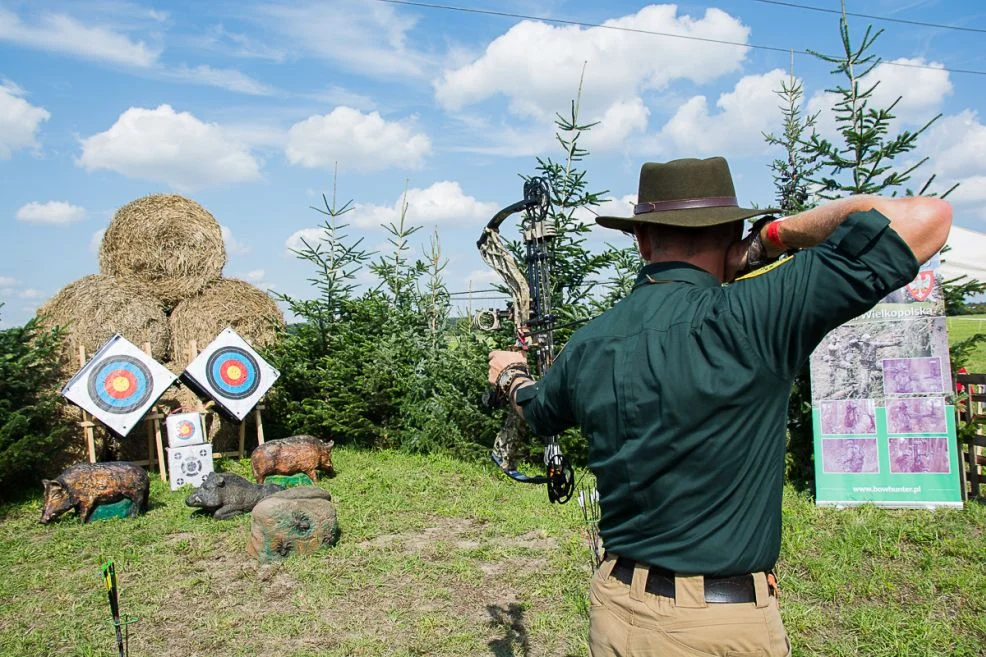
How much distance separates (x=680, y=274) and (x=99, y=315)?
8.37 metres

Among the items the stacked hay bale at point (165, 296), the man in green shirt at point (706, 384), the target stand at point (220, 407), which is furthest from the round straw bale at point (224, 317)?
the man in green shirt at point (706, 384)

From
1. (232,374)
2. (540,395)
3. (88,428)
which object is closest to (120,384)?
(88,428)

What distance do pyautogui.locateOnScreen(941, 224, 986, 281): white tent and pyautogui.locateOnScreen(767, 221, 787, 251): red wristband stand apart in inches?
320

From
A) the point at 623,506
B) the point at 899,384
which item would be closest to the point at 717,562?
the point at 623,506

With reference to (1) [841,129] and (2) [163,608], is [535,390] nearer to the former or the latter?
(2) [163,608]

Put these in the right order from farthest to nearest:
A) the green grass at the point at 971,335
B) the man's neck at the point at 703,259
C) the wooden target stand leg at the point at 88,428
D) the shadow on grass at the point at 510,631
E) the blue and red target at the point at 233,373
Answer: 1. the green grass at the point at 971,335
2. the blue and red target at the point at 233,373
3. the wooden target stand leg at the point at 88,428
4. the shadow on grass at the point at 510,631
5. the man's neck at the point at 703,259

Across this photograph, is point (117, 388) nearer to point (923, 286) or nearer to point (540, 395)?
point (540, 395)

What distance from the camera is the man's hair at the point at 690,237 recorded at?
1.56 metres

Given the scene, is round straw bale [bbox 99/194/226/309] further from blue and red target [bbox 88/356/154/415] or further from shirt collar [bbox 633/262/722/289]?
shirt collar [bbox 633/262/722/289]

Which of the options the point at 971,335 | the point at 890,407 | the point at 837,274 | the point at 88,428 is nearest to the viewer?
the point at 837,274

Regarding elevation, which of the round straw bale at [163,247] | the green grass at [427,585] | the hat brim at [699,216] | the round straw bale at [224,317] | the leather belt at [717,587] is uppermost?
the round straw bale at [163,247]

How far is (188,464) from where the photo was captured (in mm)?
7574

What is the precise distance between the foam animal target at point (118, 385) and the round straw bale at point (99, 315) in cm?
69

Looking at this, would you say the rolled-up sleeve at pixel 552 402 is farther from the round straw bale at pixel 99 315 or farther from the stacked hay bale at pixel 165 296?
the round straw bale at pixel 99 315
